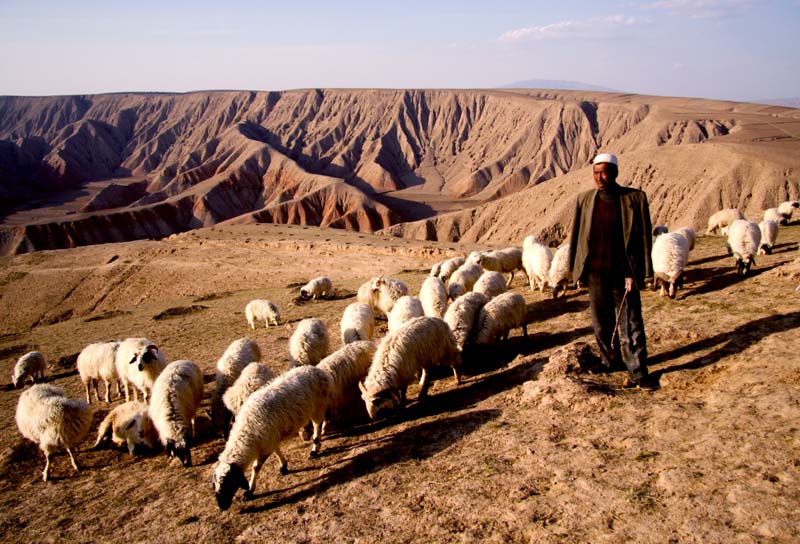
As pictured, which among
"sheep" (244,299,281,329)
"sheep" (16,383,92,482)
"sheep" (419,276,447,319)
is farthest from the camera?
"sheep" (244,299,281,329)

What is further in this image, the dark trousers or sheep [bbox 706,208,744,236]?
sheep [bbox 706,208,744,236]

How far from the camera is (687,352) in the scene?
7.77 metres

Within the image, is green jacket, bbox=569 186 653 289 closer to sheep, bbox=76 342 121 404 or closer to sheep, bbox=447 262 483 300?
sheep, bbox=447 262 483 300

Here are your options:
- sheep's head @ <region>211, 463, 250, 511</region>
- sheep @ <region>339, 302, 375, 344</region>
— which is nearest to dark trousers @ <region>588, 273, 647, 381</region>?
sheep's head @ <region>211, 463, 250, 511</region>

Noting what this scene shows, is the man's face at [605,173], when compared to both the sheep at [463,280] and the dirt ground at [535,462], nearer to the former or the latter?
the dirt ground at [535,462]

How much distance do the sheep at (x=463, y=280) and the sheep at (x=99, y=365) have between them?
8.97 metres

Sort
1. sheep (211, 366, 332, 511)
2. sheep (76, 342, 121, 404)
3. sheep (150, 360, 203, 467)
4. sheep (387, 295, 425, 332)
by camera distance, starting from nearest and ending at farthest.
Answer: sheep (211, 366, 332, 511), sheep (150, 360, 203, 467), sheep (387, 295, 425, 332), sheep (76, 342, 121, 404)

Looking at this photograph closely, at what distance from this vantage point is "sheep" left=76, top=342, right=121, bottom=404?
11773 millimetres

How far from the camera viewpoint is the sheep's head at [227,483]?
19.5ft

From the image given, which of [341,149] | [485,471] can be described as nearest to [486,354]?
[485,471]

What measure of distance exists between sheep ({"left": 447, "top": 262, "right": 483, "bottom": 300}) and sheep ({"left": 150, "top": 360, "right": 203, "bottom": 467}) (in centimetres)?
742

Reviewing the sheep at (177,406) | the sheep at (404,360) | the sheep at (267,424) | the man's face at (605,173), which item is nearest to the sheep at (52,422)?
the sheep at (177,406)

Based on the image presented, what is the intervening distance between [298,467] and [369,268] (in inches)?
864

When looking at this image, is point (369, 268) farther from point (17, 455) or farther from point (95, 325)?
point (17, 455)
